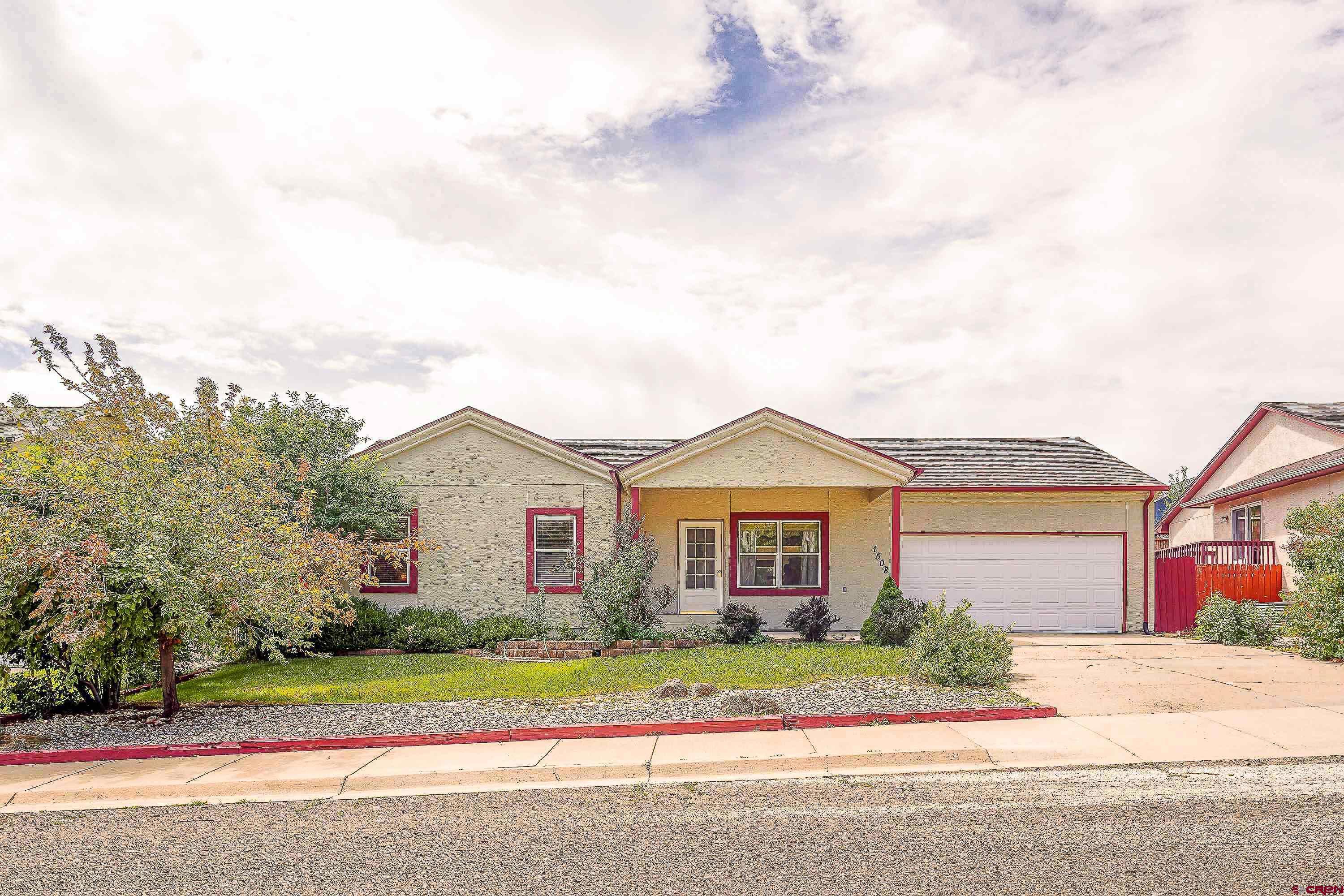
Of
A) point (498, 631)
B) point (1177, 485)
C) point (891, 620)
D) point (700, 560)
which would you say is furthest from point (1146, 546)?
point (1177, 485)

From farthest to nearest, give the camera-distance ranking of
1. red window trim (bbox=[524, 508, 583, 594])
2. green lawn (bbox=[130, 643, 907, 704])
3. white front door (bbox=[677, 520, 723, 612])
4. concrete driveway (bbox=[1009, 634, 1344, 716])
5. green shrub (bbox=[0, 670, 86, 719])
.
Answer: white front door (bbox=[677, 520, 723, 612]) → red window trim (bbox=[524, 508, 583, 594]) → green lawn (bbox=[130, 643, 907, 704]) → green shrub (bbox=[0, 670, 86, 719]) → concrete driveway (bbox=[1009, 634, 1344, 716])

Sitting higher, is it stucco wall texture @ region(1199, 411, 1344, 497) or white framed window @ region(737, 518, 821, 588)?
stucco wall texture @ region(1199, 411, 1344, 497)

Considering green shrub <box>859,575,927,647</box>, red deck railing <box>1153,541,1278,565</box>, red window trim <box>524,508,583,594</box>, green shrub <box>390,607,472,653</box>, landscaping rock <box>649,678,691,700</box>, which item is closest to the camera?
landscaping rock <box>649,678,691,700</box>

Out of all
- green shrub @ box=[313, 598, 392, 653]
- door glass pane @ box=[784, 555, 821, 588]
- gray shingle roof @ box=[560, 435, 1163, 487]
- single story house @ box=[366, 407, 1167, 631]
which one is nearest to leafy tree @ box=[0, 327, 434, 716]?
green shrub @ box=[313, 598, 392, 653]

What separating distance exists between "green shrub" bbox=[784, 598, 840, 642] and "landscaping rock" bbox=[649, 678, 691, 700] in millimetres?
6470

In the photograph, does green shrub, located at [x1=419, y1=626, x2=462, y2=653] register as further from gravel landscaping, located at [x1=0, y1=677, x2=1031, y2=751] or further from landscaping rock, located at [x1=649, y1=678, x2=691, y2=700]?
landscaping rock, located at [x1=649, y1=678, x2=691, y2=700]

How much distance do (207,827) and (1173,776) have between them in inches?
301

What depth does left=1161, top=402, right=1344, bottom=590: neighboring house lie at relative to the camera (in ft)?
64.9

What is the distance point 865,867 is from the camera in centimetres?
549

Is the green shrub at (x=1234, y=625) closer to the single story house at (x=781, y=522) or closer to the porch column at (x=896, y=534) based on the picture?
the single story house at (x=781, y=522)

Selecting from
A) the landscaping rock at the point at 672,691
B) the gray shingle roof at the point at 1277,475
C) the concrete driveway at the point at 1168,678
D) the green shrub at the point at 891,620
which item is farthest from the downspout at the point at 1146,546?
the landscaping rock at the point at 672,691

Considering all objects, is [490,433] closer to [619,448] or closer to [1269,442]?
[619,448]

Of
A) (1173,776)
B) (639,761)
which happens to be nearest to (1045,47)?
(1173,776)

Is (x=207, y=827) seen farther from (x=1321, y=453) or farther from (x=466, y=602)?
(x=1321, y=453)
